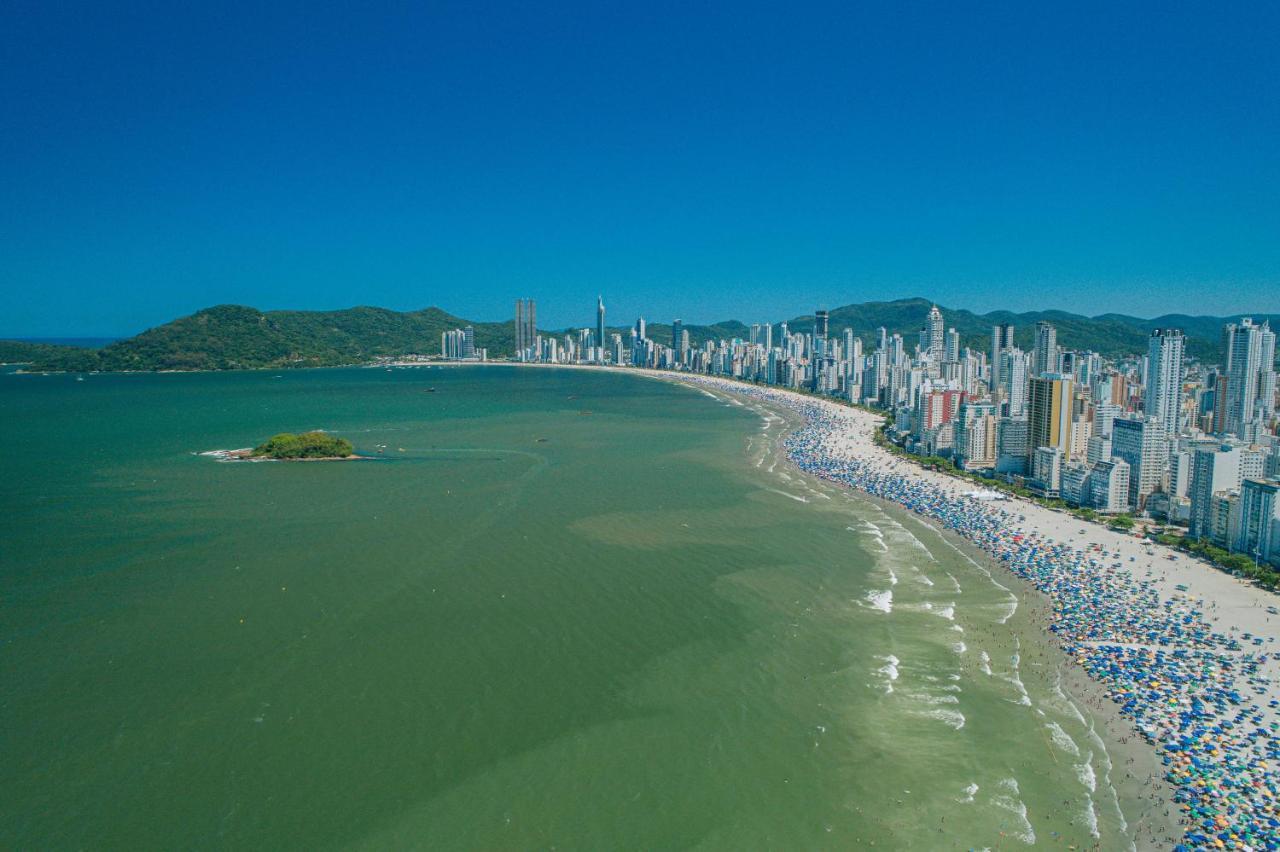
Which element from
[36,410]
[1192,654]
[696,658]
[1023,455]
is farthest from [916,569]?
[36,410]

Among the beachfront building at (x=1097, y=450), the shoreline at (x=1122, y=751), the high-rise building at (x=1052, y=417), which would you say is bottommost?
the shoreline at (x=1122, y=751)

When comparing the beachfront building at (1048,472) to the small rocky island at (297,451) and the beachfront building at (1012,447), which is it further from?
the small rocky island at (297,451)

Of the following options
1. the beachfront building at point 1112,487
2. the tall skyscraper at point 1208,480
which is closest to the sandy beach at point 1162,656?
the beachfront building at point 1112,487

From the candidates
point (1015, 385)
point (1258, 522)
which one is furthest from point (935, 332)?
point (1258, 522)

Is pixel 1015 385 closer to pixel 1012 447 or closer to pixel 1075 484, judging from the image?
pixel 1012 447

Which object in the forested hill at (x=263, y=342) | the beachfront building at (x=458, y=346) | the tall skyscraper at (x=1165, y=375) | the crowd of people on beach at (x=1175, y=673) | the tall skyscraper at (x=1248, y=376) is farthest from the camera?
the beachfront building at (x=458, y=346)

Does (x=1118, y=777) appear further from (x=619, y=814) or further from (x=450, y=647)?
(x=450, y=647)
